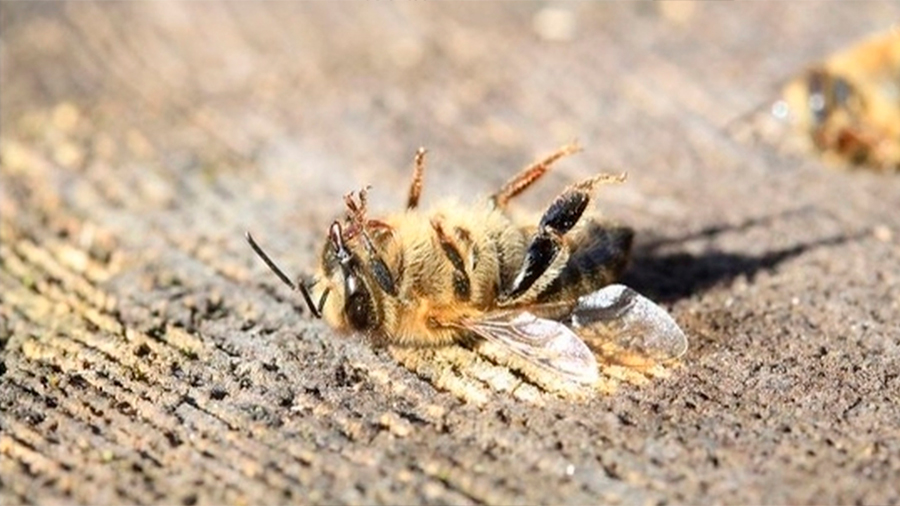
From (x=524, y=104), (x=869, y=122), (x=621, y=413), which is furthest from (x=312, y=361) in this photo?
(x=869, y=122)

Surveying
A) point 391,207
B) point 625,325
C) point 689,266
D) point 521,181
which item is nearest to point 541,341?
point 625,325

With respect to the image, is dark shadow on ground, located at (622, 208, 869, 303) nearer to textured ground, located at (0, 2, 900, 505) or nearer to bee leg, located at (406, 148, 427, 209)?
textured ground, located at (0, 2, 900, 505)

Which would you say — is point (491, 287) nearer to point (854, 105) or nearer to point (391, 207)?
point (391, 207)

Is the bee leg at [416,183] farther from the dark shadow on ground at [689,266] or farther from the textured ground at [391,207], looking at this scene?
Result: the dark shadow on ground at [689,266]

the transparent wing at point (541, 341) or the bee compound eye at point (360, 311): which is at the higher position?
the transparent wing at point (541, 341)

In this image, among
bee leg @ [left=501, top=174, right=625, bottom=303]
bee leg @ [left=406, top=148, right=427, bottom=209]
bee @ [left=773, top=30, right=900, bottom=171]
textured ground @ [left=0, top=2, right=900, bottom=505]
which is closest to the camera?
textured ground @ [left=0, top=2, right=900, bottom=505]

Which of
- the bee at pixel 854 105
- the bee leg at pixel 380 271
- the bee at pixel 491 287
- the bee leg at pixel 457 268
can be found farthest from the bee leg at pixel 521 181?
the bee at pixel 854 105

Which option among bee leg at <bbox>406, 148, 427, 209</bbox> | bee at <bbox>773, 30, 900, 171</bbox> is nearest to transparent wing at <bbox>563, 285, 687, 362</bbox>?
bee leg at <bbox>406, 148, 427, 209</bbox>
